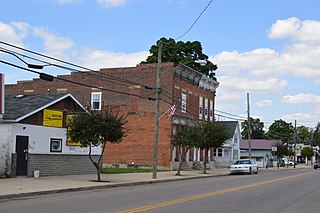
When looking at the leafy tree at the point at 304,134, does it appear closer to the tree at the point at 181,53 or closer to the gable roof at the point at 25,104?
the tree at the point at 181,53

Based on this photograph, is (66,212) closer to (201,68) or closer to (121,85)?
(121,85)

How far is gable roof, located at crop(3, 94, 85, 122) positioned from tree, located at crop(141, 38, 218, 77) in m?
38.8

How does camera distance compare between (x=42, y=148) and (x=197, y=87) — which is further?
(x=197, y=87)

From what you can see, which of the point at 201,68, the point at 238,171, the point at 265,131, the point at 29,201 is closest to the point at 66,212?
the point at 29,201

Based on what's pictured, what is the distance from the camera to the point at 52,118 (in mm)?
28141

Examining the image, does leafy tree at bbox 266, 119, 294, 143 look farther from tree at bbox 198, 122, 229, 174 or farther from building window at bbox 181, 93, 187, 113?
tree at bbox 198, 122, 229, 174

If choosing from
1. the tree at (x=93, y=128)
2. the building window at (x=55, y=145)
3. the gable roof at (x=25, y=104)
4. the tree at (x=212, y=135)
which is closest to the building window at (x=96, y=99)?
the tree at (x=212, y=135)

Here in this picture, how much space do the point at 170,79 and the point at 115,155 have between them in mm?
9616

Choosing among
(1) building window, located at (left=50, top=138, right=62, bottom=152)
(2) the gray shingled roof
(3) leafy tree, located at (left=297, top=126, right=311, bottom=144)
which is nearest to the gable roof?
(2) the gray shingled roof

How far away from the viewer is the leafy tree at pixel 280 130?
145 m

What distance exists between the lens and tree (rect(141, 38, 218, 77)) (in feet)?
226

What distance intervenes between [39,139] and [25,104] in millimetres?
2474

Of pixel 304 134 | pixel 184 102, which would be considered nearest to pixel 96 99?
pixel 184 102

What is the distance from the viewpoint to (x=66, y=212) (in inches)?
511
